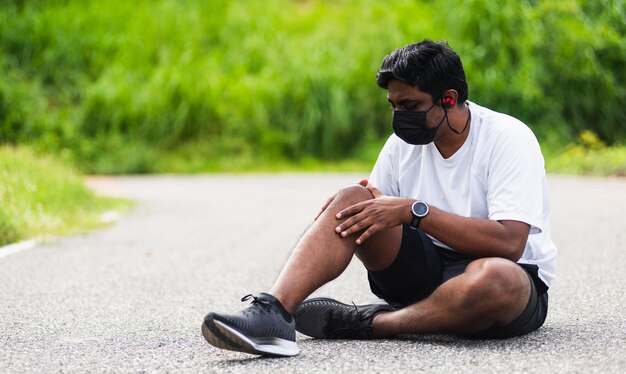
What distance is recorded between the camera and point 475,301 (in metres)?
4.67

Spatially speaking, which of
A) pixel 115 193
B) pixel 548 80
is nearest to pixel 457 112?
pixel 115 193

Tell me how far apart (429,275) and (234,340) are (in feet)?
3.34

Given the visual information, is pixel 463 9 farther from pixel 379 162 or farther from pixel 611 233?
pixel 379 162

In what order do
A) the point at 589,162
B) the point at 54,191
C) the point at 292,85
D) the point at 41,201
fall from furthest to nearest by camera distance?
the point at 292,85
the point at 589,162
the point at 54,191
the point at 41,201

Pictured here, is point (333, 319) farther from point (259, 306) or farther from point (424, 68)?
point (424, 68)

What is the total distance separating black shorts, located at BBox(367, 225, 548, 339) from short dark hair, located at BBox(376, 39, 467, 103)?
648mm

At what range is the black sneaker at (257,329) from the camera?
173 inches

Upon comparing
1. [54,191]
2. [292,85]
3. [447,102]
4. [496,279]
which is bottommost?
[292,85]

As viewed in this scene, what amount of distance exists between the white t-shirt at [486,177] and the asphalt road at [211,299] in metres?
0.58

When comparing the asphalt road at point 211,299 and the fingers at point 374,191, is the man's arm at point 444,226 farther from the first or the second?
the asphalt road at point 211,299

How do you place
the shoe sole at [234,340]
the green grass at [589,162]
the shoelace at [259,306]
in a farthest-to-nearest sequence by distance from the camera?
1. the green grass at [589,162]
2. the shoelace at [259,306]
3. the shoe sole at [234,340]

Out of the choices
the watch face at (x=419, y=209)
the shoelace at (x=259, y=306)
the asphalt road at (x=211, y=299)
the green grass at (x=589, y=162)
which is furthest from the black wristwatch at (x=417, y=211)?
the green grass at (x=589, y=162)

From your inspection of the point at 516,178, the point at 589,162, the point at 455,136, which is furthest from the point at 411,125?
the point at 589,162

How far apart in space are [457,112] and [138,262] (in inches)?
198
